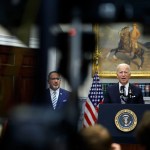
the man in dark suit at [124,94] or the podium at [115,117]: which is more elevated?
the man in dark suit at [124,94]

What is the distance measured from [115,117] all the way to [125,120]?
125mm

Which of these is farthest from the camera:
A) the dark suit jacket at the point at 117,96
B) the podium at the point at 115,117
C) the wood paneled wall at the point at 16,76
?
the dark suit jacket at the point at 117,96

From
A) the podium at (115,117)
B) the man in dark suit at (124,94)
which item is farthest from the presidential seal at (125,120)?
the man in dark suit at (124,94)

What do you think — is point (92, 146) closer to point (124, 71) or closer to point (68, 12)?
point (68, 12)

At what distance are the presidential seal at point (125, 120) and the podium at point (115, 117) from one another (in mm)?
22

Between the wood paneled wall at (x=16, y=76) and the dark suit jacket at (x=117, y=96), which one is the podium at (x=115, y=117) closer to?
the dark suit jacket at (x=117, y=96)

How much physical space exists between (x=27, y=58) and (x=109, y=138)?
55 centimetres

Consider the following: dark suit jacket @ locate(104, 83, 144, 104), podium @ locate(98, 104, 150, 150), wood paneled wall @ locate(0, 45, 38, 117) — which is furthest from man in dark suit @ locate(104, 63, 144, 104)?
wood paneled wall @ locate(0, 45, 38, 117)

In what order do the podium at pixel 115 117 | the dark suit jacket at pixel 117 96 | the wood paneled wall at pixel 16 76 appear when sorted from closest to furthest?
the wood paneled wall at pixel 16 76 < the podium at pixel 115 117 < the dark suit jacket at pixel 117 96

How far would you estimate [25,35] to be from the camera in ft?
5.61

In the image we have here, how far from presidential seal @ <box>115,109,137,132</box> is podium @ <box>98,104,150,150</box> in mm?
22

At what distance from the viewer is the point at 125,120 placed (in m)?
5.30

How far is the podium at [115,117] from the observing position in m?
5.27

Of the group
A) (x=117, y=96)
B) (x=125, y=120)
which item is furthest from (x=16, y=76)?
(x=117, y=96)
